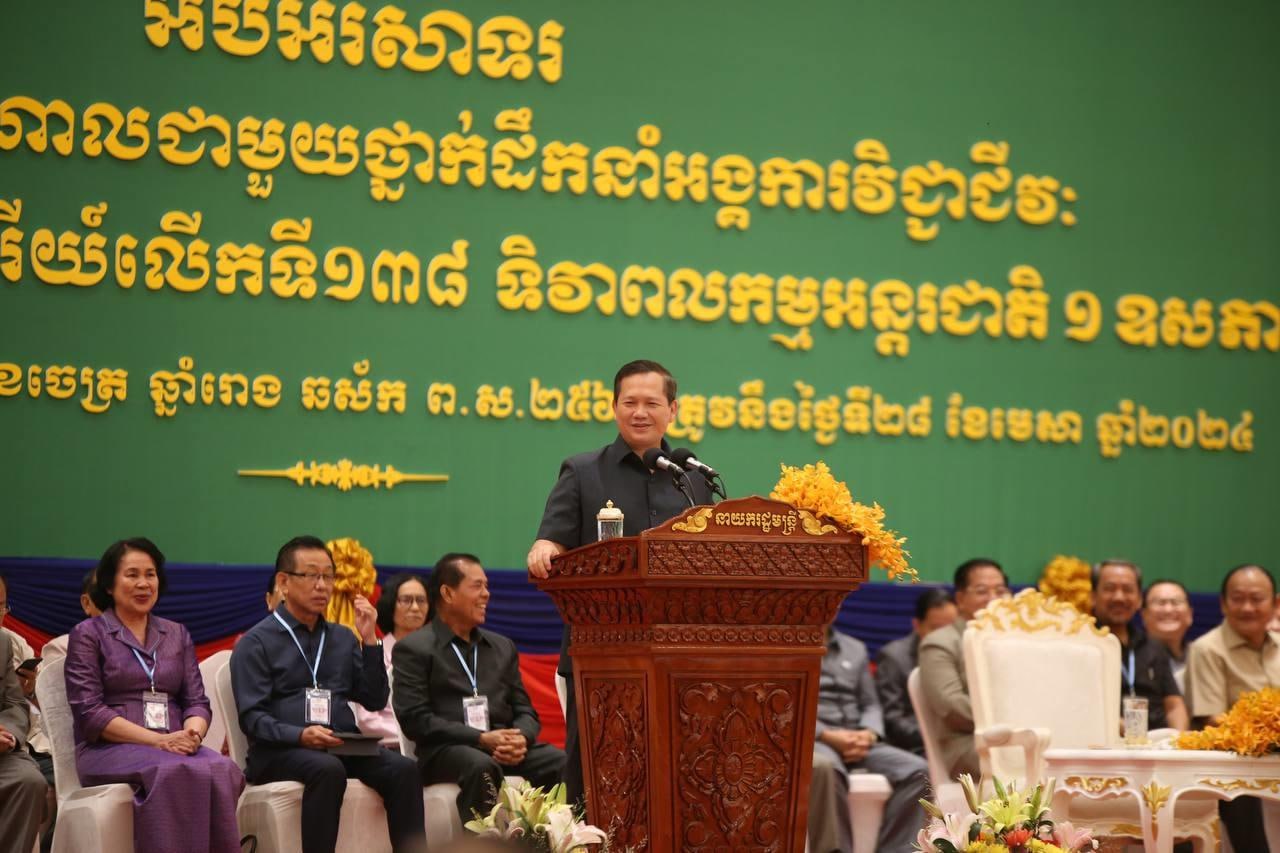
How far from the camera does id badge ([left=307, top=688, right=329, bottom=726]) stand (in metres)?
5.34

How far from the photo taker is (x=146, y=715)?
5.02m

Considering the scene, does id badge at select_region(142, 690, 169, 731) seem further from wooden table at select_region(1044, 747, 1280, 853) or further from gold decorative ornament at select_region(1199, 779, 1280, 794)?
gold decorative ornament at select_region(1199, 779, 1280, 794)

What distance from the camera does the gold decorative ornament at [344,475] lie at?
7.57m

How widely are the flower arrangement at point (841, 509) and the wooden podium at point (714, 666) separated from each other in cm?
3

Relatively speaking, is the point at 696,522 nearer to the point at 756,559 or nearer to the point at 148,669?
the point at 756,559

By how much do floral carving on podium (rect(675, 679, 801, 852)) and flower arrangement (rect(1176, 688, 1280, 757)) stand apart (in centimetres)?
227

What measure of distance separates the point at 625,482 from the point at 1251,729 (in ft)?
7.67

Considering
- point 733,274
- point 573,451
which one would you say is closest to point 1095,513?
point 733,274

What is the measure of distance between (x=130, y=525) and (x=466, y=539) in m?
1.54

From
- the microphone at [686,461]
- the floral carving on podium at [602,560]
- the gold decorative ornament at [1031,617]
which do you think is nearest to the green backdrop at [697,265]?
the gold decorative ornament at [1031,617]

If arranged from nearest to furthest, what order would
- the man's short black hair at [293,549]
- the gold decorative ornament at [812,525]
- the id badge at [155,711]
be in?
the gold decorative ornament at [812,525] → the id badge at [155,711] → the man's short black hair at [293,549]

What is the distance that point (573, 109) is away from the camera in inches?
322

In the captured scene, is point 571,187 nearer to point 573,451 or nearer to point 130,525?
point 573,451

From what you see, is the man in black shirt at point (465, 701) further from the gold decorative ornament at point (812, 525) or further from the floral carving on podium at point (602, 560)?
the gold decorative ornament at point (812, 525)
